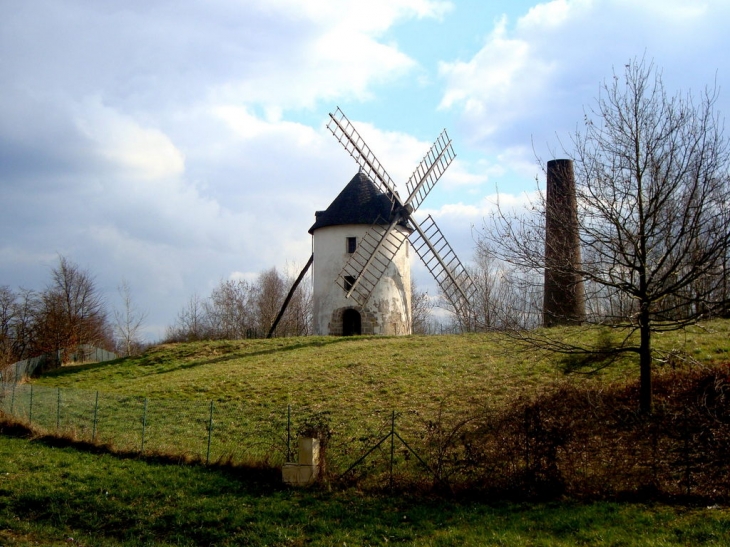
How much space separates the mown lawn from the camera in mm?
9031

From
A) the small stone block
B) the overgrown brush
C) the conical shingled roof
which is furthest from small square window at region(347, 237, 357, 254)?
the small stone block

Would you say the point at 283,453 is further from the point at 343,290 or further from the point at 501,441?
the point at 343,290

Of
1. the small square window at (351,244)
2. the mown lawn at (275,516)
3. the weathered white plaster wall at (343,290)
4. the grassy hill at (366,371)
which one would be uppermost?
the small square window at (351,244)

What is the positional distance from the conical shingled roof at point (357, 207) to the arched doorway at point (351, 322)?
452 cm

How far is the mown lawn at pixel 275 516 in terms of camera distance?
29.6 ft

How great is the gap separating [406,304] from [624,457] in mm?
22099

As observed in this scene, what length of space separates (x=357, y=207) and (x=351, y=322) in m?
5.90

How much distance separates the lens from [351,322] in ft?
106

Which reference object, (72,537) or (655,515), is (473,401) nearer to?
(655,515)

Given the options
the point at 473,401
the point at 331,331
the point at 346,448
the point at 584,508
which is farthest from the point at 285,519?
the point at 331,331

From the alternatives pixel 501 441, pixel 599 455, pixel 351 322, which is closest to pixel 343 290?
pixel 351 322

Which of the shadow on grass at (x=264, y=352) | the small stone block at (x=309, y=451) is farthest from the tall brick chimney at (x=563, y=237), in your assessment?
the shadow on grass at (x=264, y=352)

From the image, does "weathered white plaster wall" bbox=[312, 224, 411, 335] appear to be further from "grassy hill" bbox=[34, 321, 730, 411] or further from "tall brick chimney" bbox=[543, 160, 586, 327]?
"tall brick chimney" bbox=[543, 160, 586, 327]

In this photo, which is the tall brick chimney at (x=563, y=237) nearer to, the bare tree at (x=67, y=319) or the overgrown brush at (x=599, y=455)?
the overgrown brush at (x=599, y=455)
